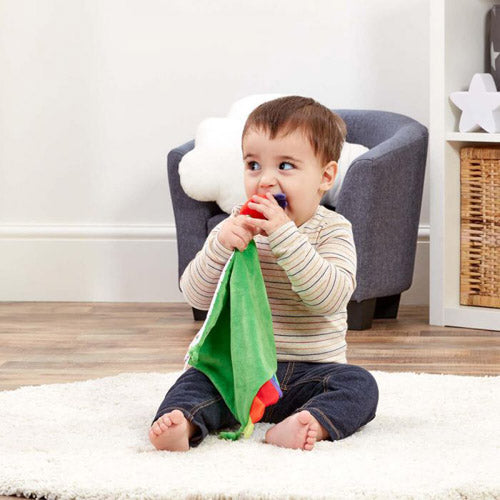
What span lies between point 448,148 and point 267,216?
4.65 feet

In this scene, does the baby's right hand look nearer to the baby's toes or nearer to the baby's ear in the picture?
the baby's ear

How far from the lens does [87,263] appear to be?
136 inches

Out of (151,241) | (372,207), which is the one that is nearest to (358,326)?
(372,207)

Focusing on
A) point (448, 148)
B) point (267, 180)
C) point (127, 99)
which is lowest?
point (448, 148)

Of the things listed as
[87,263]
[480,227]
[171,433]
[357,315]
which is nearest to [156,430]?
[171,433]

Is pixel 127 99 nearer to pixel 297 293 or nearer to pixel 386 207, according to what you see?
pixel 386 207

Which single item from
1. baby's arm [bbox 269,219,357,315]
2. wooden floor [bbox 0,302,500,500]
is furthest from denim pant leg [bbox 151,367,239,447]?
wooden floor [bbox 0,302,500,500]

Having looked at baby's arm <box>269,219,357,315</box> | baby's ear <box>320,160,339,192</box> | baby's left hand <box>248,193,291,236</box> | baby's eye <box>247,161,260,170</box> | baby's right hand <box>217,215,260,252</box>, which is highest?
baby's eye <box>247,161,260,170</box>

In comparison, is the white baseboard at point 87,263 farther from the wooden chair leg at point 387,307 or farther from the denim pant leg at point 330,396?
the denim pant leg at point 330,396

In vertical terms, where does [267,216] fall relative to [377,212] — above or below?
above

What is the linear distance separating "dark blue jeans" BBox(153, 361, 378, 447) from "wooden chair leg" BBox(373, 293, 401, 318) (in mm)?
1326

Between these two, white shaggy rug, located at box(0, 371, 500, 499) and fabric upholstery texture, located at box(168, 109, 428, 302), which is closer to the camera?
white shaggy rug, located at box(0, 371, 500, 499)

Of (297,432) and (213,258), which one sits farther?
(213,258)

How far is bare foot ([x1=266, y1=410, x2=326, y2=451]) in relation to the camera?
1.54 m
